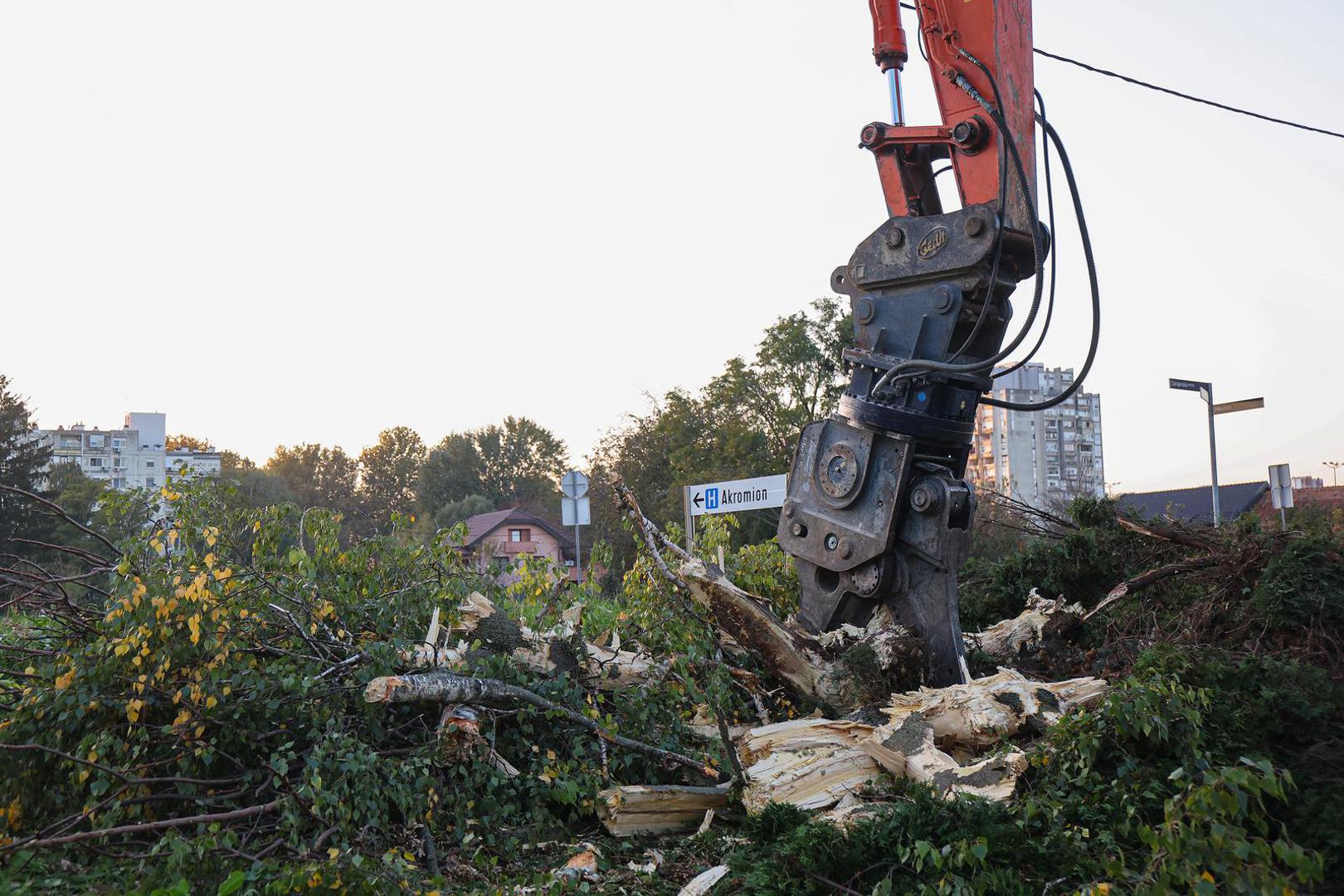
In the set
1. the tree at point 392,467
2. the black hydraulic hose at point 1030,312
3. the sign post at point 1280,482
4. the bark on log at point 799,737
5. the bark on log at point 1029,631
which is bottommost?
the bark on log at point 799,737

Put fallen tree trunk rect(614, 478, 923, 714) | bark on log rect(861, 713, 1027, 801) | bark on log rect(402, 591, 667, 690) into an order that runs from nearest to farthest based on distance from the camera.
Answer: bark on log rect(861, 713, 1027, 801)
bark on log rect(402, 591, 667, 690)
fallen tree trunk rect(614, 478, 923, 714)

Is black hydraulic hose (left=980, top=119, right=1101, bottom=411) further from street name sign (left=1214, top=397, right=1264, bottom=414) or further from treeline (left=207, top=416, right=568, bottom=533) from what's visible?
treeline (left=207, top=416, right=568, bottom=533)

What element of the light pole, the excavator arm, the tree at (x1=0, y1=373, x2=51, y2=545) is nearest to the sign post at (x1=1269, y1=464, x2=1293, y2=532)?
the light pole

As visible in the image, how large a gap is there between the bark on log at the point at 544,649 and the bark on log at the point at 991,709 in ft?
4.60

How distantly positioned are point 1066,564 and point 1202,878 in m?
4.92

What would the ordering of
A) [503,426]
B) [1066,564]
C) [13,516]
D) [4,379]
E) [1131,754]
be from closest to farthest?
[1131,754], [1066,564], [13,516], [4,379], [503,426]

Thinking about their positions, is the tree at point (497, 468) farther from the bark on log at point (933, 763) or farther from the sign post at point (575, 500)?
the bark on log at point (933, 763)

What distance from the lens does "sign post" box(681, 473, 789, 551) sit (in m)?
9.71

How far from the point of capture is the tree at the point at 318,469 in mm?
75875

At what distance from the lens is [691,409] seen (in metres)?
33.8

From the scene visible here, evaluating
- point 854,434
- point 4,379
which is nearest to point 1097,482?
point 4,379

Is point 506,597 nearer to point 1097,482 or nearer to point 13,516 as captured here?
point 13,516

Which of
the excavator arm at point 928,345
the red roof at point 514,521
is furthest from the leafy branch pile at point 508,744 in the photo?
the red roof at point 514,521

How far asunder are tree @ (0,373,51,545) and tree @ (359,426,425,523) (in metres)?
38.5
